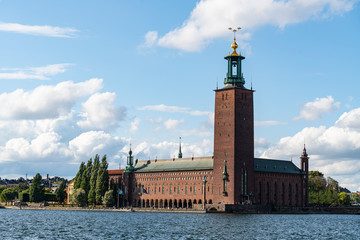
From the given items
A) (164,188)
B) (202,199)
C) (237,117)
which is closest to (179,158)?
(164,188)

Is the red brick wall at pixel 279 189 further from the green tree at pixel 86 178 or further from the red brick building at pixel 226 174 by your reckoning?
the green tree at pixel 86 178

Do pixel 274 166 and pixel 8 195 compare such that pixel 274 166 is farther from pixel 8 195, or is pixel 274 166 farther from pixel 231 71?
pixel 8 195

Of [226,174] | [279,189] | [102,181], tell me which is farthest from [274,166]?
[102,181]

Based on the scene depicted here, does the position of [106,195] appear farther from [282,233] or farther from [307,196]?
[282,233]

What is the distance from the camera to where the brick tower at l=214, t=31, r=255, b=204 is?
128 meters

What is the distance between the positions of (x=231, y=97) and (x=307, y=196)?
34440mm

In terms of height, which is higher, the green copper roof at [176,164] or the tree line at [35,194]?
the green copper roof at [176,164]

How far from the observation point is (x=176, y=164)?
495ft

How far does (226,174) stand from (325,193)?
1602 inches

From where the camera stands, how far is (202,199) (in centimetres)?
13762

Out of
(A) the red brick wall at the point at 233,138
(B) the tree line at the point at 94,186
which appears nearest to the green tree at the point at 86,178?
(B) the tree line at the point at 94,186

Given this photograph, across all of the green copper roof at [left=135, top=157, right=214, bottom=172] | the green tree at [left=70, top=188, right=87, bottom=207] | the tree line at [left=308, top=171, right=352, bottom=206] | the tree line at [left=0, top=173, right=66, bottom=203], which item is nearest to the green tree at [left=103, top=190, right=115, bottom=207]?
the green tree at [left=70, top=188, right=87, bottom=207]

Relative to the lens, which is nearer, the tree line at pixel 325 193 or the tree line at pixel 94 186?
the tree line at pixel 94 186

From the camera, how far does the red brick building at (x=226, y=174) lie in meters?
128
